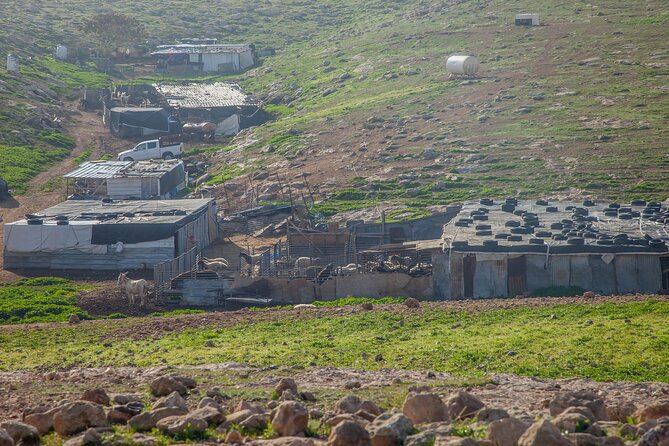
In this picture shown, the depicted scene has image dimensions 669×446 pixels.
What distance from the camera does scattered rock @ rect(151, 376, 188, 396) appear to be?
1972cm

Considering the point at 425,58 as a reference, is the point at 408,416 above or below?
below

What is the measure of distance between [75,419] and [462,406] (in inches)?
228

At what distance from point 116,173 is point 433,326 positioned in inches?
1123

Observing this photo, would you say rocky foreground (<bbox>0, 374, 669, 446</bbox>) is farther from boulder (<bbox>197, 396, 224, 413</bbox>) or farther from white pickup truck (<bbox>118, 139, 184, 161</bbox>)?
white pickup truck (<bbox>118, 139, 184, 161</bbox>)

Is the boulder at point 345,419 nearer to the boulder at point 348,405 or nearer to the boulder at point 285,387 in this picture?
the boulder at point 348,405

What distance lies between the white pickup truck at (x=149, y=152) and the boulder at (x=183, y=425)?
4981 cm

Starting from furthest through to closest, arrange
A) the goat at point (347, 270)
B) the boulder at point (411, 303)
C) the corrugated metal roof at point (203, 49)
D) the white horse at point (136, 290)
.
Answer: the corrugated metal roof at point (203, 49) < the goat at point (347, 270) < the white horse at point (136, 290) < the boulder at point (411, 303)

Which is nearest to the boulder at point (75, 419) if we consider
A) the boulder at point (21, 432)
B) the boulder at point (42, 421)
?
the boulder at point (42, 421)

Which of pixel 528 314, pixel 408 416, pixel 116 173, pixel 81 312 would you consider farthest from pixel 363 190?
pixel 408 416

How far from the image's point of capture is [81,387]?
73.0ft

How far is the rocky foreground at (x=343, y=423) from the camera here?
48.5ft

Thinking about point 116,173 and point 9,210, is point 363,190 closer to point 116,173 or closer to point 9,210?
point 116,173

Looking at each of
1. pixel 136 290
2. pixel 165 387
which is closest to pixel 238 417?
pixel 165 387

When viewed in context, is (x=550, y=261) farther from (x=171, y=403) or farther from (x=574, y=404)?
(x=171, y=403)
